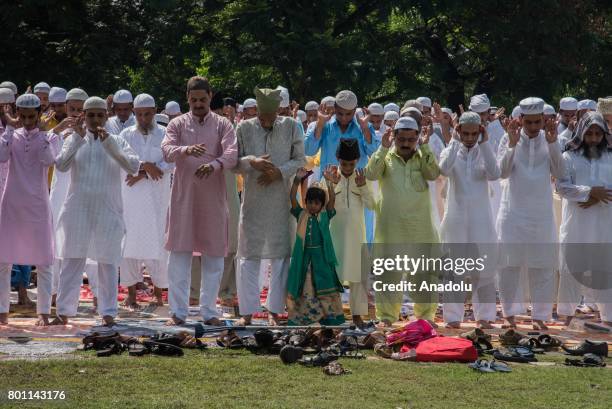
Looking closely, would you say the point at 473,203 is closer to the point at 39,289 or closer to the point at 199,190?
the point at 199,190

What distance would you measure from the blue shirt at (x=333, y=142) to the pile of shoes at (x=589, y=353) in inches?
145

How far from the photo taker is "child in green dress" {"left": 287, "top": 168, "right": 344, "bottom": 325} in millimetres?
10781

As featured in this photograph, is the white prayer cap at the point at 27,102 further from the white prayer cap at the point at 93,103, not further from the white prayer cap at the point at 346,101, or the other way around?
the white prayer cap at the point at 346,101

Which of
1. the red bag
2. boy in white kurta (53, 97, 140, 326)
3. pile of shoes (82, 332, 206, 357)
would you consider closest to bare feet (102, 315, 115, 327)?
boy in white kurta (53, 97, 140, 326)

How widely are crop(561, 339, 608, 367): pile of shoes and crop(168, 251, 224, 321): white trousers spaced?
312 cm

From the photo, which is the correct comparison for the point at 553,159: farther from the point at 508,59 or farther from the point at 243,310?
the point at 508,59

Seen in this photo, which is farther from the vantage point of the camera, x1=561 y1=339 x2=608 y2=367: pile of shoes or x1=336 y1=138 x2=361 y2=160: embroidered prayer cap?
x1=336 y1=138 x2=361 y2=160: embroidered prayer cap

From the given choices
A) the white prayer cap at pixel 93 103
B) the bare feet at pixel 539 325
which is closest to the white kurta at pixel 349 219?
the bare feet at pixel 539 325

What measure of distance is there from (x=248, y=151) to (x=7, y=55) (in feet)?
46.5

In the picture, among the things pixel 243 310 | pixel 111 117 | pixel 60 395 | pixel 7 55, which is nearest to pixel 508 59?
pixel 7 55

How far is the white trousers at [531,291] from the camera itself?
11.4 m

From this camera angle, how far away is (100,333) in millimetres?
9750

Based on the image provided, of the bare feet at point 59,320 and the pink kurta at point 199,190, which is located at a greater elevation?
the pink kurta at point 199,190

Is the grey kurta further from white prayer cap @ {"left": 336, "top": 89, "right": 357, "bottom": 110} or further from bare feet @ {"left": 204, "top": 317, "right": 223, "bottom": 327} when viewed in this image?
white prayer cap @ {"left": 336, "top": 89, "right": 357, "bottom": 110}
